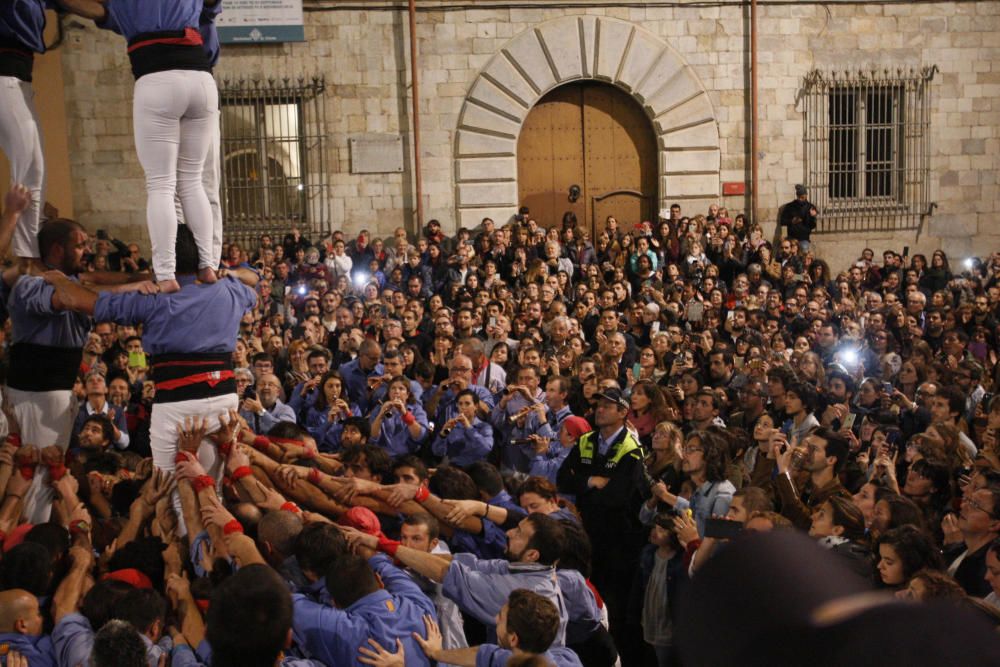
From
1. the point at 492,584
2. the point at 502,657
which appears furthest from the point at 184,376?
the point at 502,657

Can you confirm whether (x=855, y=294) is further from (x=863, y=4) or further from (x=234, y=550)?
(x=234, y=550)

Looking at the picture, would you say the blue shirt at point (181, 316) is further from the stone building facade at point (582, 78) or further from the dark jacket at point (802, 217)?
the dark jacket at point (802, 217)

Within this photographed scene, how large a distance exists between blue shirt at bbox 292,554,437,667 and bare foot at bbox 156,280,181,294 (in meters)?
1.65

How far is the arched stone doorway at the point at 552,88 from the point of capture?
17.7m

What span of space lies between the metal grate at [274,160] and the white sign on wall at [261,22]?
0.69 m

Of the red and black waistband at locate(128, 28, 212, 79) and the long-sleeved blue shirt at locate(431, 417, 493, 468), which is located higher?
the red and black waistband at locate(128, 28, 212, 79)

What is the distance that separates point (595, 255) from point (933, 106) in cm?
679

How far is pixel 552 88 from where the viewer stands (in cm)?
1797

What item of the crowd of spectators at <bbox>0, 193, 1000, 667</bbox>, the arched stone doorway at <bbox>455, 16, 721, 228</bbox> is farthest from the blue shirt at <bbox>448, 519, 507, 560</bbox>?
the arched stone doorway at <bbox>455, 16, 721, 228</bbox>

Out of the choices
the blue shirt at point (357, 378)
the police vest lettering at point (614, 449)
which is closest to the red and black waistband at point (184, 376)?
the police vest lettering at point (614, 449)

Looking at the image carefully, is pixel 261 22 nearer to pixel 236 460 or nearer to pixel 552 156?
pixel 552 156

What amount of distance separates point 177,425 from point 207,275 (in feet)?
2.41

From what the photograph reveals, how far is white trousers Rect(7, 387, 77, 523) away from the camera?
5539 millimetres

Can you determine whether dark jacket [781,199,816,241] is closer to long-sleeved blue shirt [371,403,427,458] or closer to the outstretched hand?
long-sleeved blue shirt [371,403,427,458]
